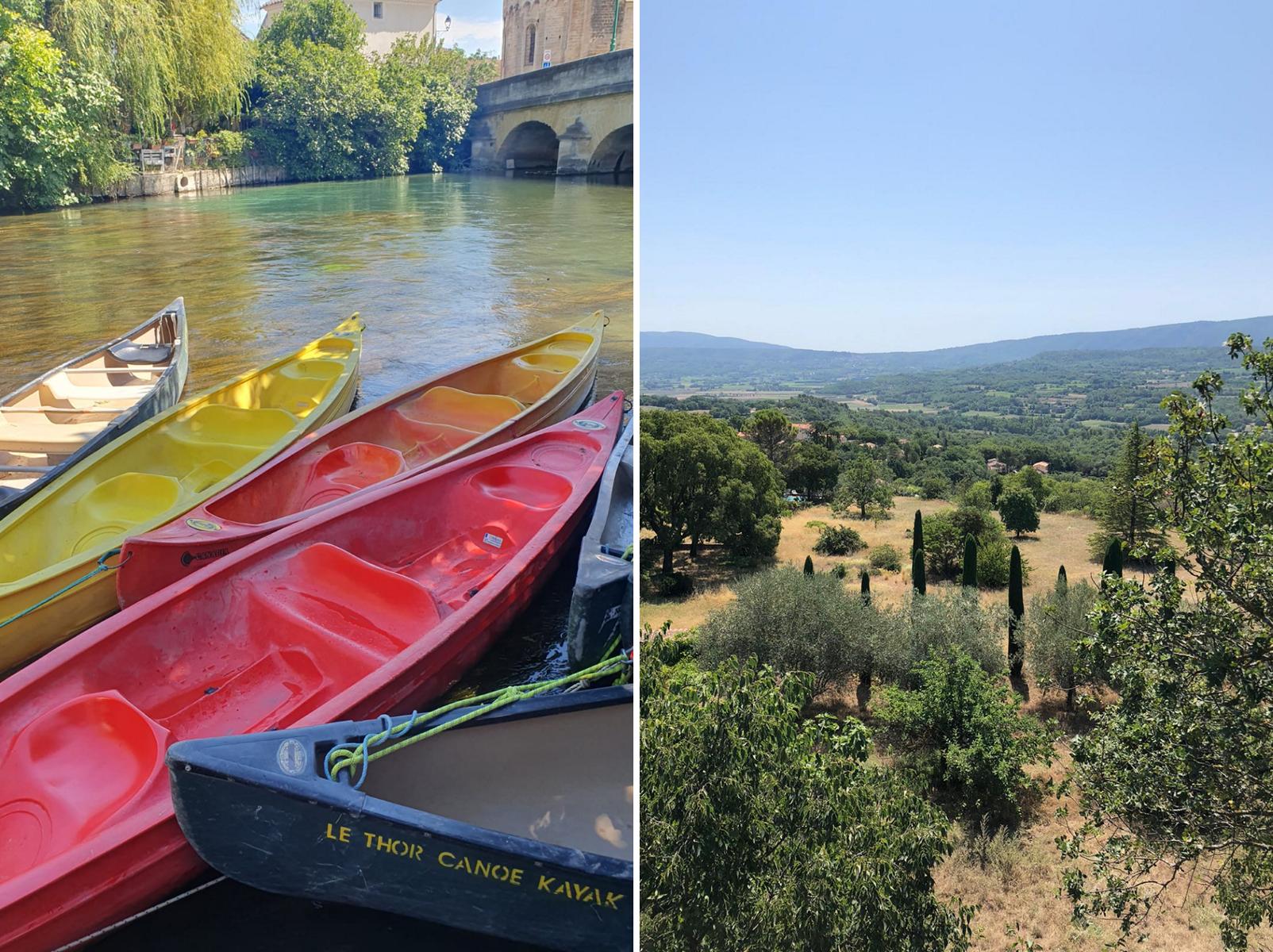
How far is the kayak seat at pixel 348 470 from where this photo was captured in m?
2.77

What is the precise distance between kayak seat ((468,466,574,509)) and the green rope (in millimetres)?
939

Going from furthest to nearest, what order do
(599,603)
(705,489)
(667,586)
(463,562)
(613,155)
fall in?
(705,489), (667,586), (613,155), (463,562), (599,603)

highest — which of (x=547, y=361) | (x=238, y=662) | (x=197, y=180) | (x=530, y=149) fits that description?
(x=530, y=149)

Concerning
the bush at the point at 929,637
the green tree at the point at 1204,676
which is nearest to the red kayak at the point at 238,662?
the green tree at the point at 1204,676

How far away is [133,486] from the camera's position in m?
2.70

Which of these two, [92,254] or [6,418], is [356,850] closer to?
[6,418]

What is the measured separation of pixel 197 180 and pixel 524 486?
517cm

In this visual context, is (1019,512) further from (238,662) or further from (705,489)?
(238,662)

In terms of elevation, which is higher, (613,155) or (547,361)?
(613,155)

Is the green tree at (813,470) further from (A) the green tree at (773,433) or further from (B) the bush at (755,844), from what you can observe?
(B) the bush at (755,844)

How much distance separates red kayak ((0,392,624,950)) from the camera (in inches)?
55.1

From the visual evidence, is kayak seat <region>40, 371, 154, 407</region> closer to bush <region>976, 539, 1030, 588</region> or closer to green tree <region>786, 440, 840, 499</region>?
bush <region>976, 539, 1030, 588</region>

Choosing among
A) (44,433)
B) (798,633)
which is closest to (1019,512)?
(798,633)

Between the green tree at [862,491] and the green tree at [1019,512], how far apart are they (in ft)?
5.45
